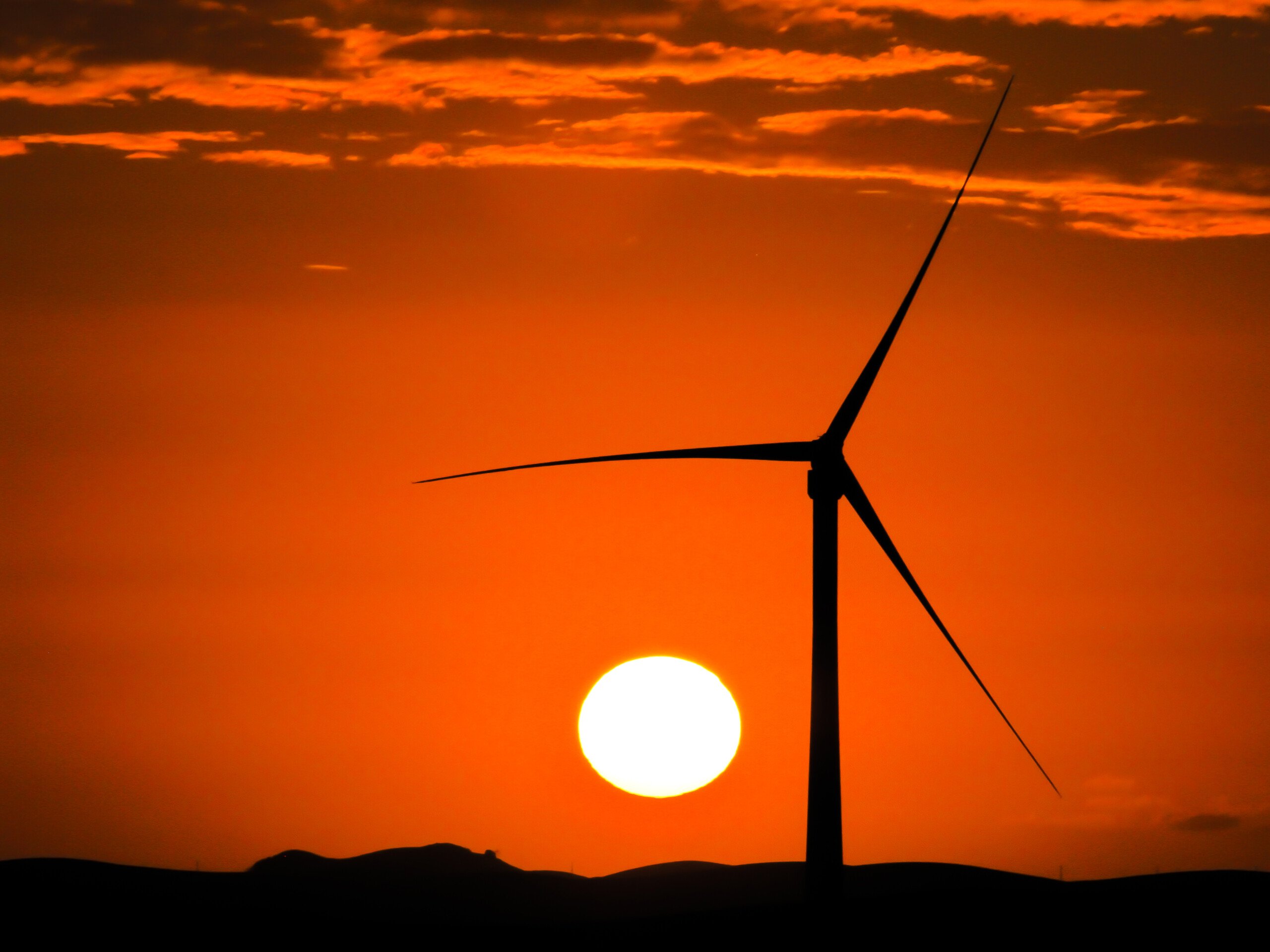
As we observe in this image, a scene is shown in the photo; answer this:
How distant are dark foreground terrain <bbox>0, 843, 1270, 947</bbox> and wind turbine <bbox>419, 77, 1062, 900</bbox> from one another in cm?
173

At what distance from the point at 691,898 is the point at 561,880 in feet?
49.8

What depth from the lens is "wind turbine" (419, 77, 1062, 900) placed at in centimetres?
3628

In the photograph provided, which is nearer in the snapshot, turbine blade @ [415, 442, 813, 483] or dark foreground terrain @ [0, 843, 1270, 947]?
turbine blade @ [415, 442, 813, 483]

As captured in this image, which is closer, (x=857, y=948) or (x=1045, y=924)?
(x=857, y=948)

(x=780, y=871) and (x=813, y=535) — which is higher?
(x=780, y=871)

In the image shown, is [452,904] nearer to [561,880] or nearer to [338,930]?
[561,880]

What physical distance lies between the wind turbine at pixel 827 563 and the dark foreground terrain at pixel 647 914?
1728 mm

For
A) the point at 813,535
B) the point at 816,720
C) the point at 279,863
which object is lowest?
the point at 816,720

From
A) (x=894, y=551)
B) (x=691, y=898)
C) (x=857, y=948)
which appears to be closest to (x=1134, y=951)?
(x=857, y=948)

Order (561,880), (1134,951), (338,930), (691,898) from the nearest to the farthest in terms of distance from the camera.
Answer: (1134,951), (338,930), (691,898), (561,880)

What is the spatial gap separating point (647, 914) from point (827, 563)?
9447cm

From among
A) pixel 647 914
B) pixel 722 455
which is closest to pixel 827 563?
pixel 722 455

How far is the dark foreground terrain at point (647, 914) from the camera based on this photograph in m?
63.4

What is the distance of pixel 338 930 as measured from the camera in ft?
258
